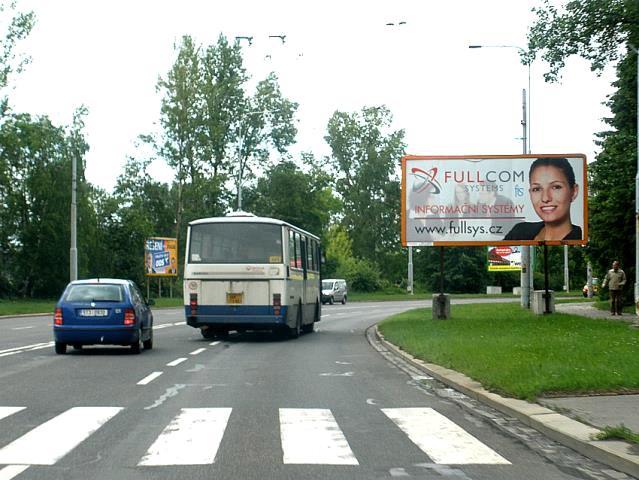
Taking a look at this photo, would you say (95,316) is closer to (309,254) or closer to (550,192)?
(309,254)

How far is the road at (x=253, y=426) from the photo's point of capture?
23.0 feet

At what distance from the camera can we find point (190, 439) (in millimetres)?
8266

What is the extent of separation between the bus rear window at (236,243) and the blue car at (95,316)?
4801mm

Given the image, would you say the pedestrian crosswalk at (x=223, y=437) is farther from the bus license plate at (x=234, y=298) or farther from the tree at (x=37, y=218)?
the tree at (x=37, y=218)

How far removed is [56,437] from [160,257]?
50.0 meters

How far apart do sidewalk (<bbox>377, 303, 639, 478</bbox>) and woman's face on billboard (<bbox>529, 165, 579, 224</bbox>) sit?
62.4ft

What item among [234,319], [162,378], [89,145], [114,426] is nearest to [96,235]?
[89,145]

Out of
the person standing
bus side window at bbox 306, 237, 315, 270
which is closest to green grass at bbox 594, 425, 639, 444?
bus side window at bbox 306, 237, 315, 270

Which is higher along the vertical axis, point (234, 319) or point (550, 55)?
point (550, 55)

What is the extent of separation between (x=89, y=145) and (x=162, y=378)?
179ft

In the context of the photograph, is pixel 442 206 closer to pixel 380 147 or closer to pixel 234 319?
pixel 234 319

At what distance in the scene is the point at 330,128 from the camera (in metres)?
88.7

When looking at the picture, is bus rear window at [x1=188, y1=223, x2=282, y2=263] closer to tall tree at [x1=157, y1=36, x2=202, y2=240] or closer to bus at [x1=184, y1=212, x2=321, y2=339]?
bus at [x1=184, y1=212, x2=321, y2=339]

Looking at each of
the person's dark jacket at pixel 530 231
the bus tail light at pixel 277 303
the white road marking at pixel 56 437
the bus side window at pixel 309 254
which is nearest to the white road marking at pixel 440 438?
the white road marking at pixel 56 437
